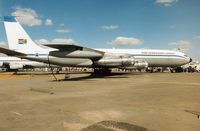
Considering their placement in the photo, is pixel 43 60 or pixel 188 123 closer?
pixel 188 123

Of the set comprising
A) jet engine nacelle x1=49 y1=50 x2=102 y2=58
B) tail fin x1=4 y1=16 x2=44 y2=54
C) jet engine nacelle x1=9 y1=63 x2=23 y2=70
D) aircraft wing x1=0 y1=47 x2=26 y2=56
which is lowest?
jet engine nacelle x1=9 y1=63 x2=23 y2=70

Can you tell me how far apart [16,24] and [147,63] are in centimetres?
2324

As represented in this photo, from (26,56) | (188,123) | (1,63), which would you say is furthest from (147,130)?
(1,63)

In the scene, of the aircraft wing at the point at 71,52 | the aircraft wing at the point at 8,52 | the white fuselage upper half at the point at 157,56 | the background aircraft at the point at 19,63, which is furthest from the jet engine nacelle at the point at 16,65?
the aircraft wing at the point at 71,52

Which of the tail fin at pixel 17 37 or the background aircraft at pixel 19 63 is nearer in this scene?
the tail fin at pixel 17 37

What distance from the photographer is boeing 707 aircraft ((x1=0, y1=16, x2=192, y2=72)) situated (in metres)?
26.9

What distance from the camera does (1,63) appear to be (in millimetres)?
59406

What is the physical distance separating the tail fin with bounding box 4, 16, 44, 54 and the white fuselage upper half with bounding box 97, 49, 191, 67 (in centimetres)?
1255

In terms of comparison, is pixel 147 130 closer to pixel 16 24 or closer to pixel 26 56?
pixel 26 56

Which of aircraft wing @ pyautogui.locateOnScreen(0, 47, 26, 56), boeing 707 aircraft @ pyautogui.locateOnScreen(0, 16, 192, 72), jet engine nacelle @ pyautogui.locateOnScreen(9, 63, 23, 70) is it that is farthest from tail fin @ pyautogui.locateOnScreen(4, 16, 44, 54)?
jet engine nacelle @ pyautogui.locateOnScreen(9, 63, 23, 70)

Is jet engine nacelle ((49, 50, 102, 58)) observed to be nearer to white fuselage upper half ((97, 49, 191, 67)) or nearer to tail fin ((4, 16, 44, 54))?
white fuselage upper half ((97, 49, 191, 67))

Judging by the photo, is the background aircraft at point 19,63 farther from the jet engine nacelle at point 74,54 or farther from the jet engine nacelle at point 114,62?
the jet engine nacelle at point 74,54

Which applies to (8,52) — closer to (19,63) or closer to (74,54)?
(74,54)

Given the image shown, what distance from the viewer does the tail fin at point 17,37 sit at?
3666 cm
